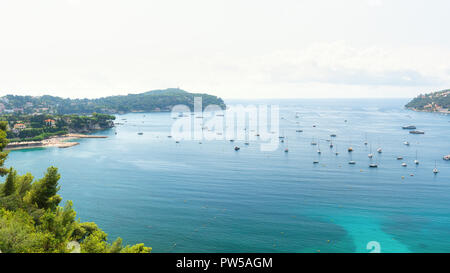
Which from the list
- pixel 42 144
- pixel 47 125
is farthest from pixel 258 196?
pixel 47 125

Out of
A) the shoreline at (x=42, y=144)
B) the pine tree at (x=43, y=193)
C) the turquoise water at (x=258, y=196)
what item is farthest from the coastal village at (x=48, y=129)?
the pine tree at (x=43, y=193)

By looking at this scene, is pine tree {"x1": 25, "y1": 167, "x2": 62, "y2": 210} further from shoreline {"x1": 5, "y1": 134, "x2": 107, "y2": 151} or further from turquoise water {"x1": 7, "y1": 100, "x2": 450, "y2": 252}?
shoreline {"x1": 5, "y1": 134, "x2": 107, "y2": 151}

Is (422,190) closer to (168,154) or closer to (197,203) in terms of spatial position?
(197,203)

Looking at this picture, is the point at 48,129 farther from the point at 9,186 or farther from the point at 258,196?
the point at 9,186

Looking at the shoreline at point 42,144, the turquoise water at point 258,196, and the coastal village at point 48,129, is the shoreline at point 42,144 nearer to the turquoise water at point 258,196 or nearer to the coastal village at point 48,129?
the coastal village at point 48,129

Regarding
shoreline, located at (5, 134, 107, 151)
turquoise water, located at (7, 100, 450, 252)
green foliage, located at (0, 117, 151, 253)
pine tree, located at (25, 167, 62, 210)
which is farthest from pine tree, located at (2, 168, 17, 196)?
shoreline, located at (5, 134, 107, 151)
